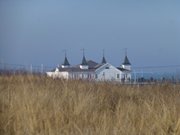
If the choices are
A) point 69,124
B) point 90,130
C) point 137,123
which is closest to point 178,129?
point 137,123

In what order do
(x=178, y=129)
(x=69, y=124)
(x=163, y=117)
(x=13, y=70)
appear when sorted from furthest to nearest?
(x=13, y=70)
(x=69, y=124)
(x=163, y=117)
(x=178, y=129)

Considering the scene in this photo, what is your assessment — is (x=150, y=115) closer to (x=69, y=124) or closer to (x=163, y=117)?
(x=163, y=117)

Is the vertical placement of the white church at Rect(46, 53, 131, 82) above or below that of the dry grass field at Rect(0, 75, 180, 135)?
above

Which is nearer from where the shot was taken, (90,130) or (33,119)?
(90,130)

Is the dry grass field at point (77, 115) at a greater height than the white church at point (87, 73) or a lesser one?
lesser

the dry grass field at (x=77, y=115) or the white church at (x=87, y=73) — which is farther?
the white church at (x=87, y=73)

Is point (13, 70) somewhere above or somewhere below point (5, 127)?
above

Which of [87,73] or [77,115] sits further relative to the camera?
[87,73]

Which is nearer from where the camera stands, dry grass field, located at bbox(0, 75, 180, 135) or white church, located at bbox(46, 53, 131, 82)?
dry grass field, located at bbox(0, 75, 180, 135)

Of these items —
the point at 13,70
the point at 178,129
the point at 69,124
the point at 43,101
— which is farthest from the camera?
the point at 13,70

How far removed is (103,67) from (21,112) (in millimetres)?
68311

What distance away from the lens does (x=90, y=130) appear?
16.6ft

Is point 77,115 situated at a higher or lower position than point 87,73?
lower

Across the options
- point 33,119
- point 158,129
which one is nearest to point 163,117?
point 158,129
